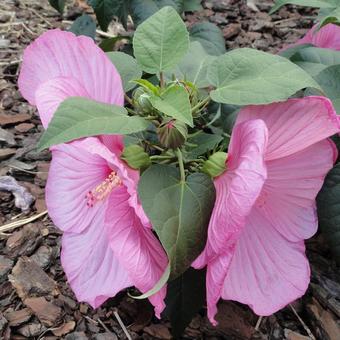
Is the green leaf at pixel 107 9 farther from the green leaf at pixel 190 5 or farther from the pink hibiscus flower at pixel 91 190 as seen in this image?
the pink hibiscus flower at pixel 91 190

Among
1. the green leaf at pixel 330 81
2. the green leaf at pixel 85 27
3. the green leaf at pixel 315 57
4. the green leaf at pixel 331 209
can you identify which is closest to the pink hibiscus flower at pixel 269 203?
the green leaf at pixel 331 209

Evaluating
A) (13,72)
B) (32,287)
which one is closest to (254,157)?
(32,287)

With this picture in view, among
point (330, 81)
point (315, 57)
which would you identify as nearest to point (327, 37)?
point (315, 57)

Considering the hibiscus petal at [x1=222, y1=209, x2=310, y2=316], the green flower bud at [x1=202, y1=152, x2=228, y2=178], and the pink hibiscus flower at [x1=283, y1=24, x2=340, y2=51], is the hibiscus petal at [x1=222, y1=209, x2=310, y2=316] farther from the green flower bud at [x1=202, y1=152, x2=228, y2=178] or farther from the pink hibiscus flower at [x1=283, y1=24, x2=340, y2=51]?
the pink hibiscus flower at [x1=283, y1=24, x2=340, y2=51]

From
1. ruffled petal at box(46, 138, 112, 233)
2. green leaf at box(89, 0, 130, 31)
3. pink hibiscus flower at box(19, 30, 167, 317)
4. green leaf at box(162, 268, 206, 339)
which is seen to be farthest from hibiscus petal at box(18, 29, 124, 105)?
green leaf at box(89, 0, 130, 31)

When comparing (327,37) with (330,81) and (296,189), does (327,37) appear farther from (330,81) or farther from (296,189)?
(296,189)

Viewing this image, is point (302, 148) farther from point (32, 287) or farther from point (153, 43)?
point (32, 287)
